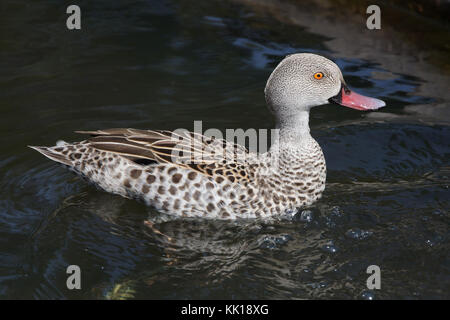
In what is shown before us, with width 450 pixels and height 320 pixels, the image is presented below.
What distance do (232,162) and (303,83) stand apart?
1.01 m

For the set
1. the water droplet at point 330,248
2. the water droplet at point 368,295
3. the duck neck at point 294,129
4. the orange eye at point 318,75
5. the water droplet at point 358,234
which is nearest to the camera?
the water droplet at point 368,295

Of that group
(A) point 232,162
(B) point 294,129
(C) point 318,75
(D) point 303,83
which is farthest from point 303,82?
(A) point 232,162

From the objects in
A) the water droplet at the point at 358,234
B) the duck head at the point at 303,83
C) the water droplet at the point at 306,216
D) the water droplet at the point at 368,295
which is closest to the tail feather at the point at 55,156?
the duck head at the point at 303,83

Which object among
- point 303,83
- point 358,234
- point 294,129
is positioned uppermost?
point 303,83

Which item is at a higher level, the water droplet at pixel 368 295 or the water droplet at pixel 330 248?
the water droplet at pixel 330 248

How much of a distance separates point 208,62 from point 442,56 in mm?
3408

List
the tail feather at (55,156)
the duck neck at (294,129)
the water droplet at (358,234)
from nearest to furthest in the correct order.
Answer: the water droplet at (358,234), the duck neck at (294,129), the tail feather at (55,156)

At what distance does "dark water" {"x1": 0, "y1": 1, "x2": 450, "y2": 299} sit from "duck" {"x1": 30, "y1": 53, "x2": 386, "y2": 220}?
0.69ft

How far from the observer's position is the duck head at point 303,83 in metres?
6.18

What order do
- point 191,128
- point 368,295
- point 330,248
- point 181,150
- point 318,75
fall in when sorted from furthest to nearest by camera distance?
point 191,128 < point 181,150 < point 318,75 < point 330,248 < point 368,295

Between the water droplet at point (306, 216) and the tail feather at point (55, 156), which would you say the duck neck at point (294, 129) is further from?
the tail feather at point (55, 156)

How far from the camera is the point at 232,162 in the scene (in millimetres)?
6383

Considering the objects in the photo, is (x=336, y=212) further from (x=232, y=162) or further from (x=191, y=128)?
(x=191, y=128)

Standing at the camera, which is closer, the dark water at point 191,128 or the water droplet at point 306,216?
the dark water at point 191,128
